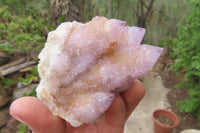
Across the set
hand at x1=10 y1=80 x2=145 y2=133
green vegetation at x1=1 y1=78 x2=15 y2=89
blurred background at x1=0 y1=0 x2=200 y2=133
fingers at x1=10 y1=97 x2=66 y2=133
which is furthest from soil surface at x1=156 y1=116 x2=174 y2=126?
green vegetation at x1=1 y1=78 x2=15 y2=89

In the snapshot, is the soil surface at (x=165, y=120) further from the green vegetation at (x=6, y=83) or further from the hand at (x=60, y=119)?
the green vegetation at (x=6, y=83)

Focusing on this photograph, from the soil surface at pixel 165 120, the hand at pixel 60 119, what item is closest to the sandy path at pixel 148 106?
the soil surface at pixel 165 120

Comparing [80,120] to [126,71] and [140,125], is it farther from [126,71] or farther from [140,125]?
[140,125]

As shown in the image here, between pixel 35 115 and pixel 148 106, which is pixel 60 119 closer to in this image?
pixel 35 115

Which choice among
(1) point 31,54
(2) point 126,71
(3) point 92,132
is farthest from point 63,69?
(1) point 31,54

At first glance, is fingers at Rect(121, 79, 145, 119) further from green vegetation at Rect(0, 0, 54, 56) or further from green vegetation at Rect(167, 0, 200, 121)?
green vegetation at Rect(0, 0, 54, 56)

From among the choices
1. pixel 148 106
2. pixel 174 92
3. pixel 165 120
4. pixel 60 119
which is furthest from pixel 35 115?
pixel 174 92
